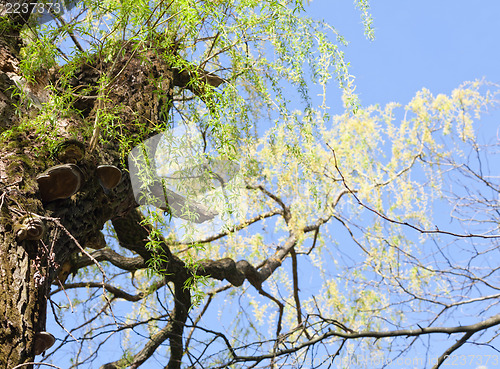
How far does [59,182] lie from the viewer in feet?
5.97

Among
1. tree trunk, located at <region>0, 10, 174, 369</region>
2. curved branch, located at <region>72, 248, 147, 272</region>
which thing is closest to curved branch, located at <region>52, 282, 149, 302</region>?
curved branch, located at <region>72, 248, 147, 272</region>

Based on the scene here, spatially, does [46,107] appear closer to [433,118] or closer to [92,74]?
[92,74]

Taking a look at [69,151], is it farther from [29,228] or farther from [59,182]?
[29,228]

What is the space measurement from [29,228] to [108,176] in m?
0.42

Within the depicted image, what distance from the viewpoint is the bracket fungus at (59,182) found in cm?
180

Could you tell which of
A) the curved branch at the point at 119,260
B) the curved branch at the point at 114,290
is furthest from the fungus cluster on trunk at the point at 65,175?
the curved branch at the point at 114,290

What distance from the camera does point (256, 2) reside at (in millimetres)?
2436

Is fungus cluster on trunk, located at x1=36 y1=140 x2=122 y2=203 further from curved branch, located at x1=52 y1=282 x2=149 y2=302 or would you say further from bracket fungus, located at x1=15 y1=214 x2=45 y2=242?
curved branch, located at x1=52 y1=282 x2=149 y2=302

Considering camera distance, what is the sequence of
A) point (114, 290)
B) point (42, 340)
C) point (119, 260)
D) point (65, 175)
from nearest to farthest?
point (42, 340)
point (65, 175)
point (119, 260)
point (114, 290)

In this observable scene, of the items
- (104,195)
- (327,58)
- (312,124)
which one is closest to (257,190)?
(312,124)

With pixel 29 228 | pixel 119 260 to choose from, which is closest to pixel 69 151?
pixel 29 228

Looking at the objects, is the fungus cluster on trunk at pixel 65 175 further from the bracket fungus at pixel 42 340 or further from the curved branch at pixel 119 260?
the curved branch at pixel 119 260

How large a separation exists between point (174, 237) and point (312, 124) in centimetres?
181

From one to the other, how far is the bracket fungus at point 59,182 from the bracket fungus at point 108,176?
5.4 inches
